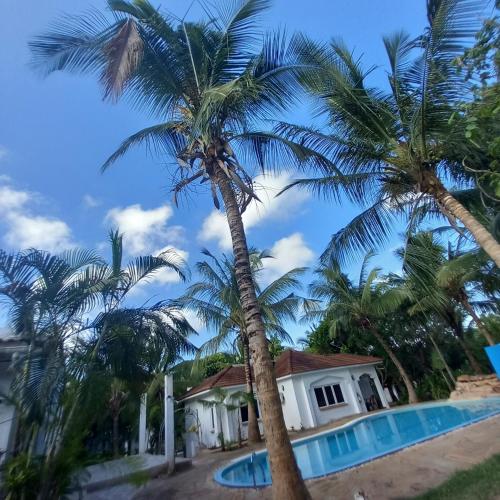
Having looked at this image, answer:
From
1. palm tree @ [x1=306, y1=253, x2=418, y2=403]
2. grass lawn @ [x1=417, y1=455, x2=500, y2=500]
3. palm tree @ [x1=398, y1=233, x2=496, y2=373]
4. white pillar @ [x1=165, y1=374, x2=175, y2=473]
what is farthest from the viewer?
palm tree @ [x1=306, y1=253, x2=418, y2=403]

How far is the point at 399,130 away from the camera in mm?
7211

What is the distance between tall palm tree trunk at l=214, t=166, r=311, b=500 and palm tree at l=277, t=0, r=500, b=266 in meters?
3.54

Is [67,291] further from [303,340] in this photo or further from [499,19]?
[303,340]

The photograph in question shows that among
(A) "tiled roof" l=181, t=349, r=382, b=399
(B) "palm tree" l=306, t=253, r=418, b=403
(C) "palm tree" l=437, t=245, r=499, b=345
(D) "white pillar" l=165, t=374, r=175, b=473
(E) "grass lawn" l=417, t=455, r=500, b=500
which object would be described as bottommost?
(E) "grass lawn" l=417, t=455, r=500, b=500

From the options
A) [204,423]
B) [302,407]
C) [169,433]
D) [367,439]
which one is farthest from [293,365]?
[169,433]

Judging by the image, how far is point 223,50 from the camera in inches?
256

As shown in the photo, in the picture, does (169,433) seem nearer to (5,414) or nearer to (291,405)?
(5,414)

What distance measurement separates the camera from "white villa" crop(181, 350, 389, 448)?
1728 centimetres

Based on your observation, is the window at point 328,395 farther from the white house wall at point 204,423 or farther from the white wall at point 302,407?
the white house wall at point 204,423

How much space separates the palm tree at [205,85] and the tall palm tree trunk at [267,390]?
2cm

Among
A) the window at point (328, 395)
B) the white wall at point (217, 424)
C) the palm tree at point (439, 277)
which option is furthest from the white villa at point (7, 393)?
the window at point (328, 395)

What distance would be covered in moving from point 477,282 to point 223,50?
1718cm

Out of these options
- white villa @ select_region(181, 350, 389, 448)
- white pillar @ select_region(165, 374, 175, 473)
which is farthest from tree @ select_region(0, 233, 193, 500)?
white villa @ select_region(181, 350, 389, 448)

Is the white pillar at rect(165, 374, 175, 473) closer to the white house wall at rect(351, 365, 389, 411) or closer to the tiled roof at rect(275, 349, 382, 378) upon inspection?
the tiled roof at rect(275, 349, 382, 378)
